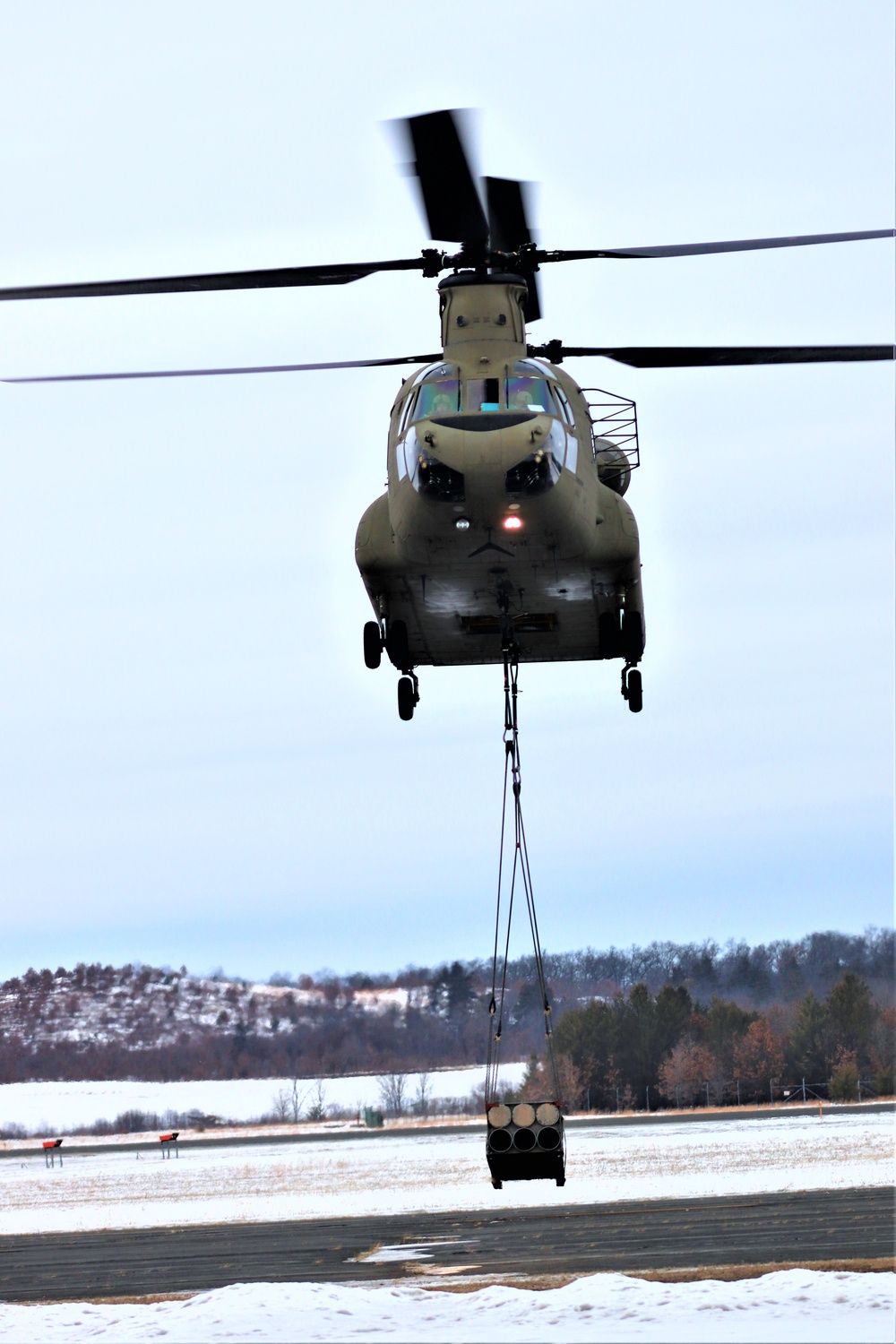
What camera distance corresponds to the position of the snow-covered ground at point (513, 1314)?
19422 mm

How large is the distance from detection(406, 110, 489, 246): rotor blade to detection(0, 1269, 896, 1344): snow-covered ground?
13546 millimetres

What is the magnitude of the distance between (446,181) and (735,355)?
13.6 ft

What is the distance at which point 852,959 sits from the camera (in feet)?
282

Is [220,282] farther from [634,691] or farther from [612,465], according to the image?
[634,691]

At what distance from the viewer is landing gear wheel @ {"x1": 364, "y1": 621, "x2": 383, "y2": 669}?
19.1m

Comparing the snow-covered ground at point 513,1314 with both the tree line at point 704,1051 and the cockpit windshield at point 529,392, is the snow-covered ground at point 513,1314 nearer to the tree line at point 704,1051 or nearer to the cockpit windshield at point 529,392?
the cockpit windshield at point 529,392

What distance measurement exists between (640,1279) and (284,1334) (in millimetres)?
6580

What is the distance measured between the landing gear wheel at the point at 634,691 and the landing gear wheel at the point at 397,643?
2.88m

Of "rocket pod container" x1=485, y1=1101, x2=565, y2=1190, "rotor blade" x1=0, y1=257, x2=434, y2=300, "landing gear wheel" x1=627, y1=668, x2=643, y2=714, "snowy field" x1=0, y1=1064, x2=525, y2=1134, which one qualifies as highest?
"rotor blade" x1=0, y1=257, x2=434, y2=300

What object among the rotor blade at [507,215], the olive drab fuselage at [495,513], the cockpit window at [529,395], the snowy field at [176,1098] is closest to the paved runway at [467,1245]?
the olive drab fuselage at [495,513]

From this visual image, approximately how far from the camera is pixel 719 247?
1648 centimetres

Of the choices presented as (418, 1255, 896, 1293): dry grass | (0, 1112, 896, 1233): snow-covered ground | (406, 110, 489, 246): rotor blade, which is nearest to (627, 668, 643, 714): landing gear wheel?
(406, 110, 489, 246): rotor blade

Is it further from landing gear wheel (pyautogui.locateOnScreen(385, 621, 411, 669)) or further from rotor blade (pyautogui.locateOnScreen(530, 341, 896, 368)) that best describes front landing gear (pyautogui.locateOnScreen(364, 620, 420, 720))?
rotor blade (pyautogui.locateOnScreen(530, 341, 896, 368))

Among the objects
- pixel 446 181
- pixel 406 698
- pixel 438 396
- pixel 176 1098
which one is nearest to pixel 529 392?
pixel 438 396
